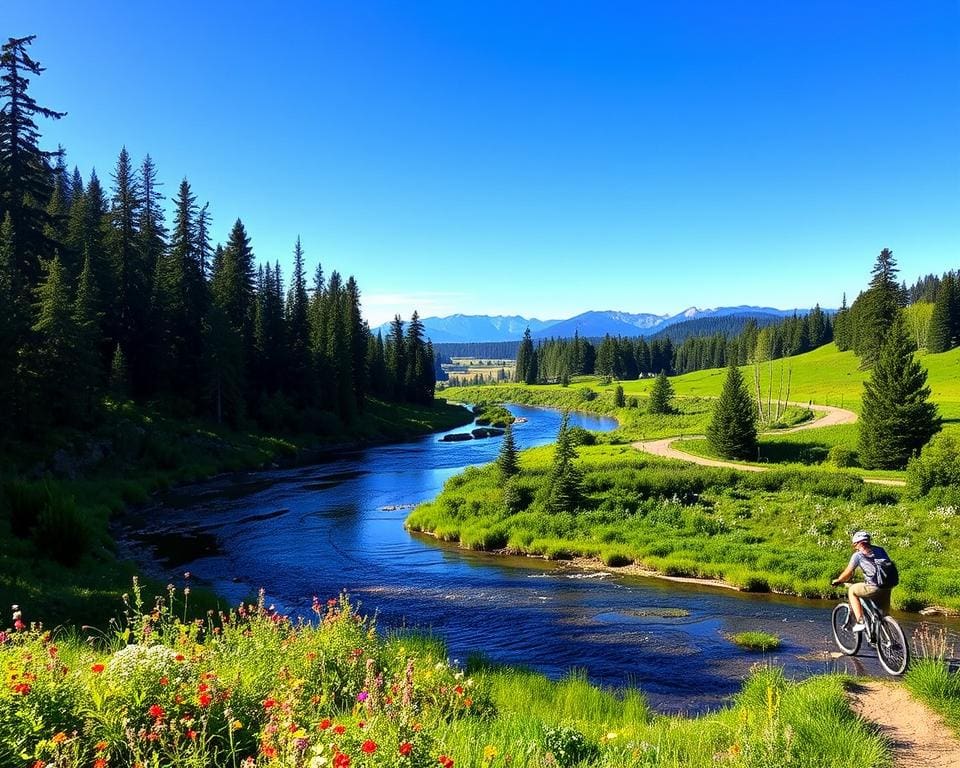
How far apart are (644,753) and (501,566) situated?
66.4 ft

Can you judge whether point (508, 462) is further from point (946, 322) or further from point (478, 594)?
point (946, 322)

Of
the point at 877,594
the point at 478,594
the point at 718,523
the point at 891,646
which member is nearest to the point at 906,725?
the point at 891,646

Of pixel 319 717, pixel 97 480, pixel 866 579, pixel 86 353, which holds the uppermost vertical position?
pixel 86 353

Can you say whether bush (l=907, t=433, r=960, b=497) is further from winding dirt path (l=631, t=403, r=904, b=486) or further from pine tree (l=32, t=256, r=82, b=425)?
pine tree (l=32, t=256, r=82, b=425)

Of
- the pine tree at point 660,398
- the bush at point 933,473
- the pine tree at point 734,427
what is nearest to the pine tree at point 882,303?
the pine tree at point 660,398

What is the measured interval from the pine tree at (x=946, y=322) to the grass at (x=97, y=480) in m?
86.6

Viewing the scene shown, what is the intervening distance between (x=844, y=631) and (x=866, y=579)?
2.37 meters

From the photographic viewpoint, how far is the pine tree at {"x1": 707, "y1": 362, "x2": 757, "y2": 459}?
4509 cm

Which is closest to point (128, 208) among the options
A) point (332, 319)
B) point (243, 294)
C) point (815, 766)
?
point (243, 294)

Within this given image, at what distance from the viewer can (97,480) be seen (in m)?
36.3

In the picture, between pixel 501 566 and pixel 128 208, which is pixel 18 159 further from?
pixel 501 566

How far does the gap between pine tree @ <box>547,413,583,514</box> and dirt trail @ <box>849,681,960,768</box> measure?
20.6 meters

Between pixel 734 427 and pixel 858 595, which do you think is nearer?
pixel 858 595

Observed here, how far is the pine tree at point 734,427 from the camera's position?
45094 millimetres
